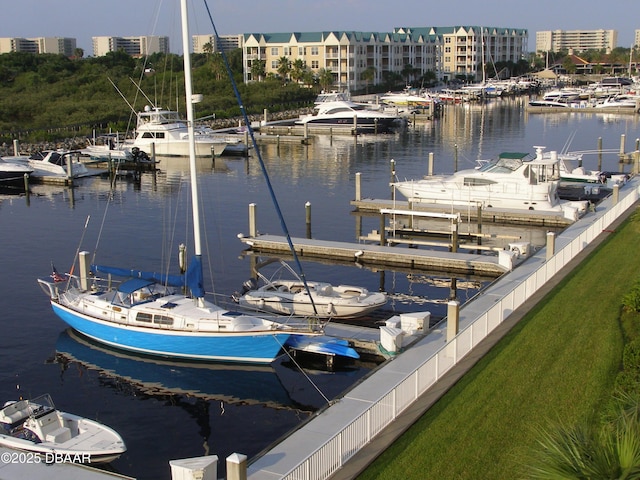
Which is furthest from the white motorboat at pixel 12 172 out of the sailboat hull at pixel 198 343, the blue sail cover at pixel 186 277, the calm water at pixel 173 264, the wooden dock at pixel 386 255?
the sailboat hull at pixel 198 343

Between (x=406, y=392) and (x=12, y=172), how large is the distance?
48631 mm

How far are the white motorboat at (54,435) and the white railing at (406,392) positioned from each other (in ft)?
17.9

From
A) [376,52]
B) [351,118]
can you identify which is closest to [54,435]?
[351,118]

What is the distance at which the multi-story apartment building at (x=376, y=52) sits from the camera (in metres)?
142

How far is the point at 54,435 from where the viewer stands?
17828 millimetres

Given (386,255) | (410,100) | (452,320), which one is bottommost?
(386,255)

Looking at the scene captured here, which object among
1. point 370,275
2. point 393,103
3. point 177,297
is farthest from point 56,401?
point 393,103

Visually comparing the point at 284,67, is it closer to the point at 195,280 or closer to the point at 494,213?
the point at 494,213

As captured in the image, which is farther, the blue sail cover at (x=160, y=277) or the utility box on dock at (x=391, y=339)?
the blue sail cover at (x=160, y=277)

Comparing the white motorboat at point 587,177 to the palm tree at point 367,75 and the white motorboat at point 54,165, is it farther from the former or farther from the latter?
the palm tree at point 367,75

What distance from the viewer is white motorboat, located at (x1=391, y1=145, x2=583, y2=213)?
44.4m

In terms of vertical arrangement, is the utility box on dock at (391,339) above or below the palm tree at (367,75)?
below

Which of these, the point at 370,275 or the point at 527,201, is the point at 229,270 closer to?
the point at 370,275

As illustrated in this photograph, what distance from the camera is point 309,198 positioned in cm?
5266
